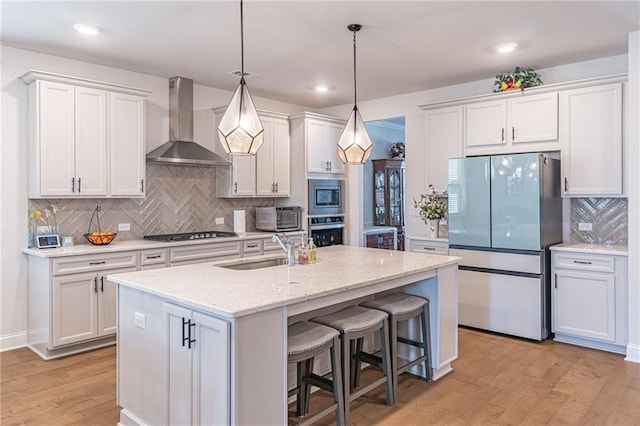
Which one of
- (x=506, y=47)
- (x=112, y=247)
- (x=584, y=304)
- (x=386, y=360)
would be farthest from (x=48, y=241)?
(x=584, y=304)

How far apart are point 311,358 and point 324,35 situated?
2576mm

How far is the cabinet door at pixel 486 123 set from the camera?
469 cm

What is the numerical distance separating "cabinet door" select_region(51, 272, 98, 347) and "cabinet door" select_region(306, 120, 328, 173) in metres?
3.01

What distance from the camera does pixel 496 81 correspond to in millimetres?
4820

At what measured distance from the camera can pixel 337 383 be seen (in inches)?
99.7

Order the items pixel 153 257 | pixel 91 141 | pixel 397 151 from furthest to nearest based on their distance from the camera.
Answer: pixel 397 151 < pixel 153 257 < pixel 91 141

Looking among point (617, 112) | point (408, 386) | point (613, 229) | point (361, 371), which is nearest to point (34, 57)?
point (361, 371)

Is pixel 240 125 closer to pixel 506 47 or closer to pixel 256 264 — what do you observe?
pixel 256 264

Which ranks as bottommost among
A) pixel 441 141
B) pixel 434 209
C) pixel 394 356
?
pixel 394 356

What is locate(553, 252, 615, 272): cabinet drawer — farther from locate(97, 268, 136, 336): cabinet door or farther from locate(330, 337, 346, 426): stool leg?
locate(97, 268, 136, 336): cabinet door

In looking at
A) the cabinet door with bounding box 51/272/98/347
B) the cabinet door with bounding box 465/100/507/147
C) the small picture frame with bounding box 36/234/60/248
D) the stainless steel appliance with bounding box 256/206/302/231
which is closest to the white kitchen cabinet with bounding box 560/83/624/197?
the cabinet door with bounding box 465/100/507/147

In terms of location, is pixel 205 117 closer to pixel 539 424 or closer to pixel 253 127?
pixel 253 127

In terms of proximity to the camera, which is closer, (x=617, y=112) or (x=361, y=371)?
(x=361, y=371)

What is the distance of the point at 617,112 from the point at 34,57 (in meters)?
5.39
